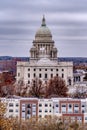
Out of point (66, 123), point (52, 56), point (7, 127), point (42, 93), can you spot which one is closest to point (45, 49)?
point (52, 56)

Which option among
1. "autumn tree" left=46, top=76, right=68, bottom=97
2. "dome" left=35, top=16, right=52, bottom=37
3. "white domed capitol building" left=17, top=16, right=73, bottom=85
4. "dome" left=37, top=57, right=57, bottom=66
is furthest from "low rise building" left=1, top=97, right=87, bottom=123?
"dome" left=35, top=16, right=52, bottom=37

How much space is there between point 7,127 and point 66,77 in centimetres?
8972

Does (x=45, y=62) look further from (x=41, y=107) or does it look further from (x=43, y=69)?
(x=41, y=107)

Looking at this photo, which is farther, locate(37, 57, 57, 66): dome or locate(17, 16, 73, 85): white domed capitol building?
locate(37, 57, 57, 66): dome

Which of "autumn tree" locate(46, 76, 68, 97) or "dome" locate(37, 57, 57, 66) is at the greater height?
"dome" locate(37, 57, 57, 66)

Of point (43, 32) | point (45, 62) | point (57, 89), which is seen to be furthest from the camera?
point (43, 32)

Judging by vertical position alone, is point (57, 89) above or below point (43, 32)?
below

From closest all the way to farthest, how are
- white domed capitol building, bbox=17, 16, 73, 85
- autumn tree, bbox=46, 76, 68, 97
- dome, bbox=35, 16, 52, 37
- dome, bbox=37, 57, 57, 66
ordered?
autumn tree, bbox=46, 76, 68, 97, white domed capitol building, bbox=17, 16, 73, 85, dome, bbox=37, 57, 57, 66, dome, bbox=35, 16, 52, 37

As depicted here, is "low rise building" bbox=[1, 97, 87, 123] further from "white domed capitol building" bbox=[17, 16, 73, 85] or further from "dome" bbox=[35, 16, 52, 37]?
"dome" bbox=[35, 16, 52, 37]

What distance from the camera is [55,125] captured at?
48562 mm

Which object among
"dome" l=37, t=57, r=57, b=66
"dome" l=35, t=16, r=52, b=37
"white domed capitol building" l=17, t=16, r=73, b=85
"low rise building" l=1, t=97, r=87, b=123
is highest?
"dome" l=35, t=16, r=52, b=37

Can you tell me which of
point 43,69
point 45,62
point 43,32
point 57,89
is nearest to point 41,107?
point 57,89

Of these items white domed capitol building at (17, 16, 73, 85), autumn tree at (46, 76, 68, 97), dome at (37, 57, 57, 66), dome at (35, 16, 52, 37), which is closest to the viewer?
autumn tree at (46, 76, 68, 97)

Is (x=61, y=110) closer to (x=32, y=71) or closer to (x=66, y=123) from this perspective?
(x=66, y=123)
